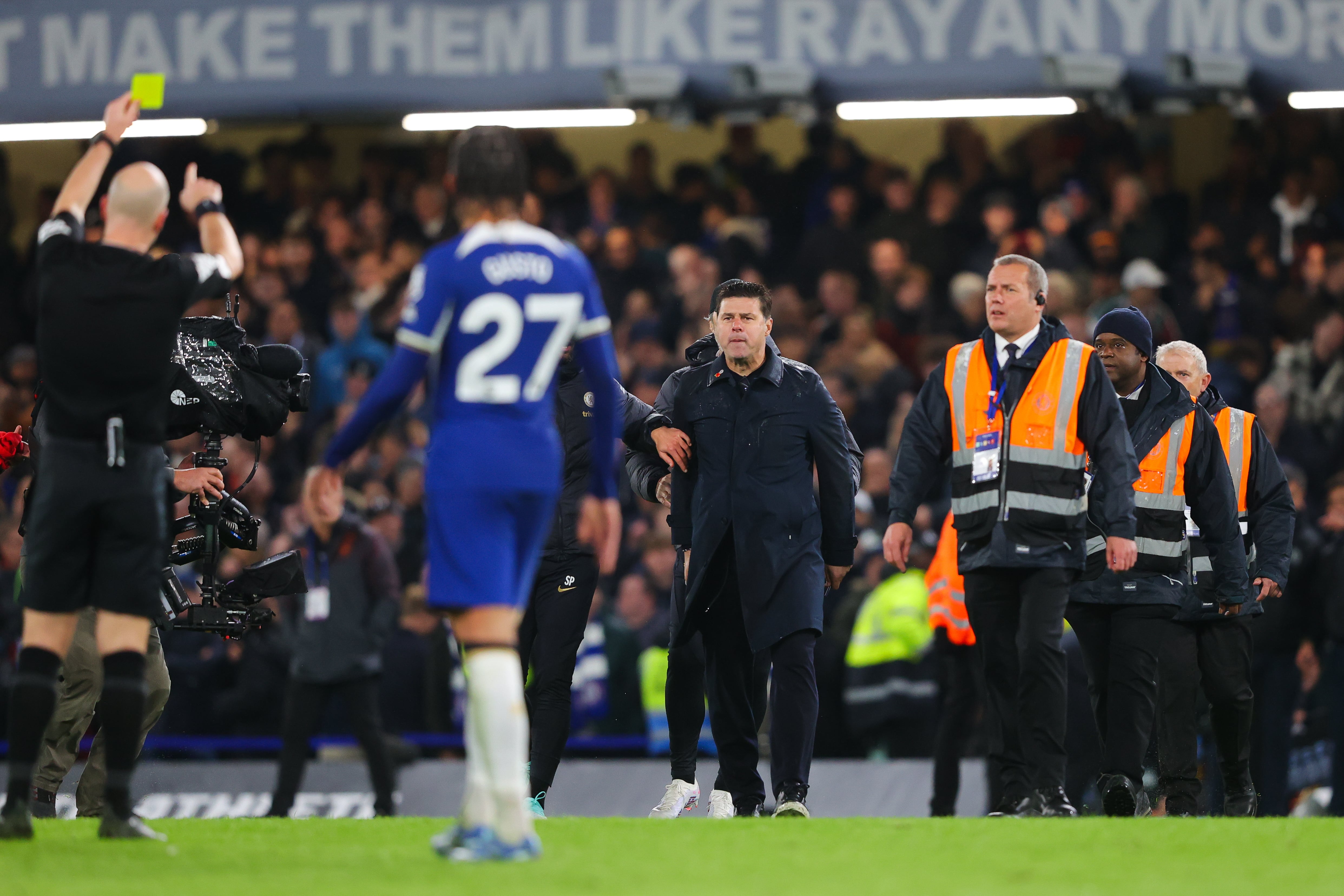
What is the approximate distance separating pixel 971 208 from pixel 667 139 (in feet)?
13.4

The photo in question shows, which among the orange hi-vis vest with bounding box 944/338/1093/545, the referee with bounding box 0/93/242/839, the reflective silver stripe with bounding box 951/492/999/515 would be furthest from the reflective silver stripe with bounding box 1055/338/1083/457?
the referee with bounding box 0/93/242/839

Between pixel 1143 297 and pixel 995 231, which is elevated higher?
pixel 995 231

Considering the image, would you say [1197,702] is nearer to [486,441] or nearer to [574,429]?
[574,429]

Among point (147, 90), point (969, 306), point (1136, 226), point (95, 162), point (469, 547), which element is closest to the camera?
point (469, 547)

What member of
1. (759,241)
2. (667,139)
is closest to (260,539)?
(759,241)

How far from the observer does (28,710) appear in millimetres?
6223

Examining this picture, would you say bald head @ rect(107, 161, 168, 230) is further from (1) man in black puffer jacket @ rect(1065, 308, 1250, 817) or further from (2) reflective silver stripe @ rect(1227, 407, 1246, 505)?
(2) reflective silver stripe @ rect(1227, 407, 1246, 505)

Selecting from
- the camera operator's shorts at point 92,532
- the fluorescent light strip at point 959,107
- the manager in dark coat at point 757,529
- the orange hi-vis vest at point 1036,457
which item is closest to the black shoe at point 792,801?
the manager in dark coat at point 757,529

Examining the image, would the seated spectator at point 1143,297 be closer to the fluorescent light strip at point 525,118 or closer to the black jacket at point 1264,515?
the fluorescent light strip at point 525,118

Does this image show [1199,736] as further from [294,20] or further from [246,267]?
[246,267]

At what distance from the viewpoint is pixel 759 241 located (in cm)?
1700

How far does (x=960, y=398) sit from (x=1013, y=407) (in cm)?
27

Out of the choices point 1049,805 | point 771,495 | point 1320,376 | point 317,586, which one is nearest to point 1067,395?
point 771,495

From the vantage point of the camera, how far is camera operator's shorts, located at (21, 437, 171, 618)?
6242 mm
